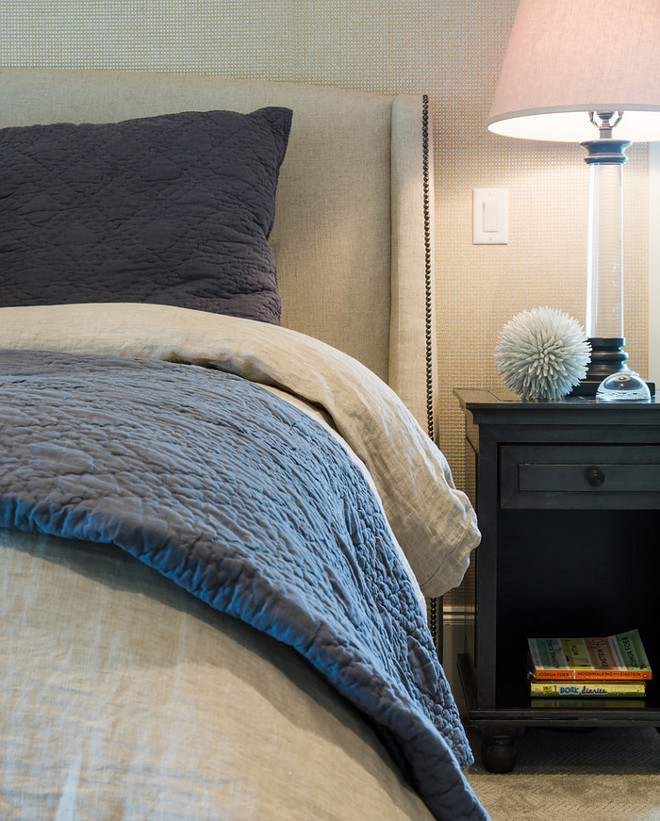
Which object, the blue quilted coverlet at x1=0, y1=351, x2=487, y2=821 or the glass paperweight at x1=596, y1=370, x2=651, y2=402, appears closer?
the blue quilted coverlet at x1=0, y1=351, x2=487, y2=821

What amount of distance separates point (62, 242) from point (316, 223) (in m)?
0.58

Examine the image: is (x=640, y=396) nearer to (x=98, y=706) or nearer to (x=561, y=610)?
(x=561, y=610)

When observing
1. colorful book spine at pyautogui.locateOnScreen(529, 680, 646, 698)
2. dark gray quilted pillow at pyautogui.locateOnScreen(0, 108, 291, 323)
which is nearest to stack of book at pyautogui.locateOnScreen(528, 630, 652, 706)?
colorful book spine at pyautogui.locateOnScreen(529, 680, 646, 698)

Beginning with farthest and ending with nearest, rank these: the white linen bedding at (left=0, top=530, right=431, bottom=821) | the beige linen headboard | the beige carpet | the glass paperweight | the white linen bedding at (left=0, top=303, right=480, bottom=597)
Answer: the beige linen headboard, the glass paperweight, the beige carpet, the white linen bedding at (left=0, top=303, right=480, bottom=597), the white linen bedding at (left=0, top=530, right=431, bottom=821)

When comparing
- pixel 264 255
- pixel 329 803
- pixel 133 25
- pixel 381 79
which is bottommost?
pixel 329 803

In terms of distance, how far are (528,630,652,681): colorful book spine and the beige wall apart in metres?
0.47

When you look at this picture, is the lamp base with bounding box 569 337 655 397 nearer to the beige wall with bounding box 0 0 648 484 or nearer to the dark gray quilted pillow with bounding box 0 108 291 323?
the beige wall with bounding box 0 0 648 484

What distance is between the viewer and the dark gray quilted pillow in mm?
1509

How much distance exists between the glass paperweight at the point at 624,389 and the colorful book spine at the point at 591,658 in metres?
0.49

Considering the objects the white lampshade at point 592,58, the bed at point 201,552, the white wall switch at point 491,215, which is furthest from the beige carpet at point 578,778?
the white lampshade at point 592,58

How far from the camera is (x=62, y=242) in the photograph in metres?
1.53

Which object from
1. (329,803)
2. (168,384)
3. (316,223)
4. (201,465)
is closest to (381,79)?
(316,223)

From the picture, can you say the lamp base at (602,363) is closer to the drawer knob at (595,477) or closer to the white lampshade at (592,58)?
the drawer knob at (595,477)

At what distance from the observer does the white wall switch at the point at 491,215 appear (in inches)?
76.2
